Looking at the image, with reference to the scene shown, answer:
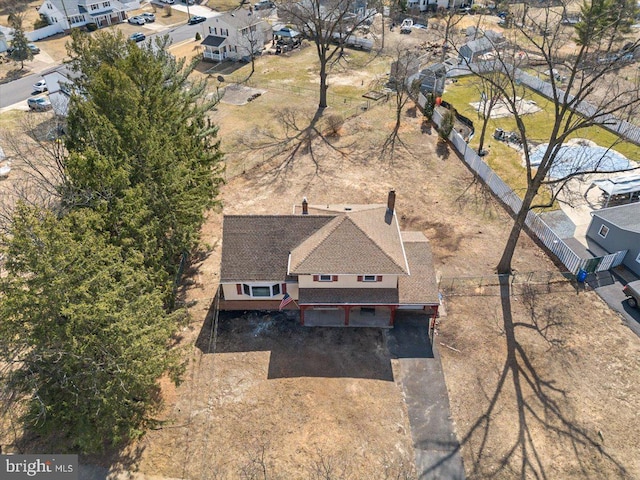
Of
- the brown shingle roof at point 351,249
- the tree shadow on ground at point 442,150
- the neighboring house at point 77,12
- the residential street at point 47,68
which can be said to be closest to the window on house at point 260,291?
the brown shingle roof at point 351,249

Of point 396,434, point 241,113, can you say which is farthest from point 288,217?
point 241,113

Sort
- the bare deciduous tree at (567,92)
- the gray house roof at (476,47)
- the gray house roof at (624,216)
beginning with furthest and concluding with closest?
the gray house roof at (476,47)
the gray house roof at (624,216)
the bare deciduous tree at (567,92)

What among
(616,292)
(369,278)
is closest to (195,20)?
(369,278)

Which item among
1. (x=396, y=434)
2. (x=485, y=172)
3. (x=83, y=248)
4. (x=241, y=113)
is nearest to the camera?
(x=83, y=248)

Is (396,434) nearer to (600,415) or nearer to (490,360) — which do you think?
(490,360)

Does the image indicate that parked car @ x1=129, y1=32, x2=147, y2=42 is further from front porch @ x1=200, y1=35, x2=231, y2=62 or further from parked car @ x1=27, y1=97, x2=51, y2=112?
parked car @ x1=27, y1=97, x2=51, y2=112

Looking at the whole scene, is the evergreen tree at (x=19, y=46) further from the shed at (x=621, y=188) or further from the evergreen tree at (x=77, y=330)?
the shed at (x=621, y=188)

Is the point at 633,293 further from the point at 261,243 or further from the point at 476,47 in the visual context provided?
the point at 476,47
